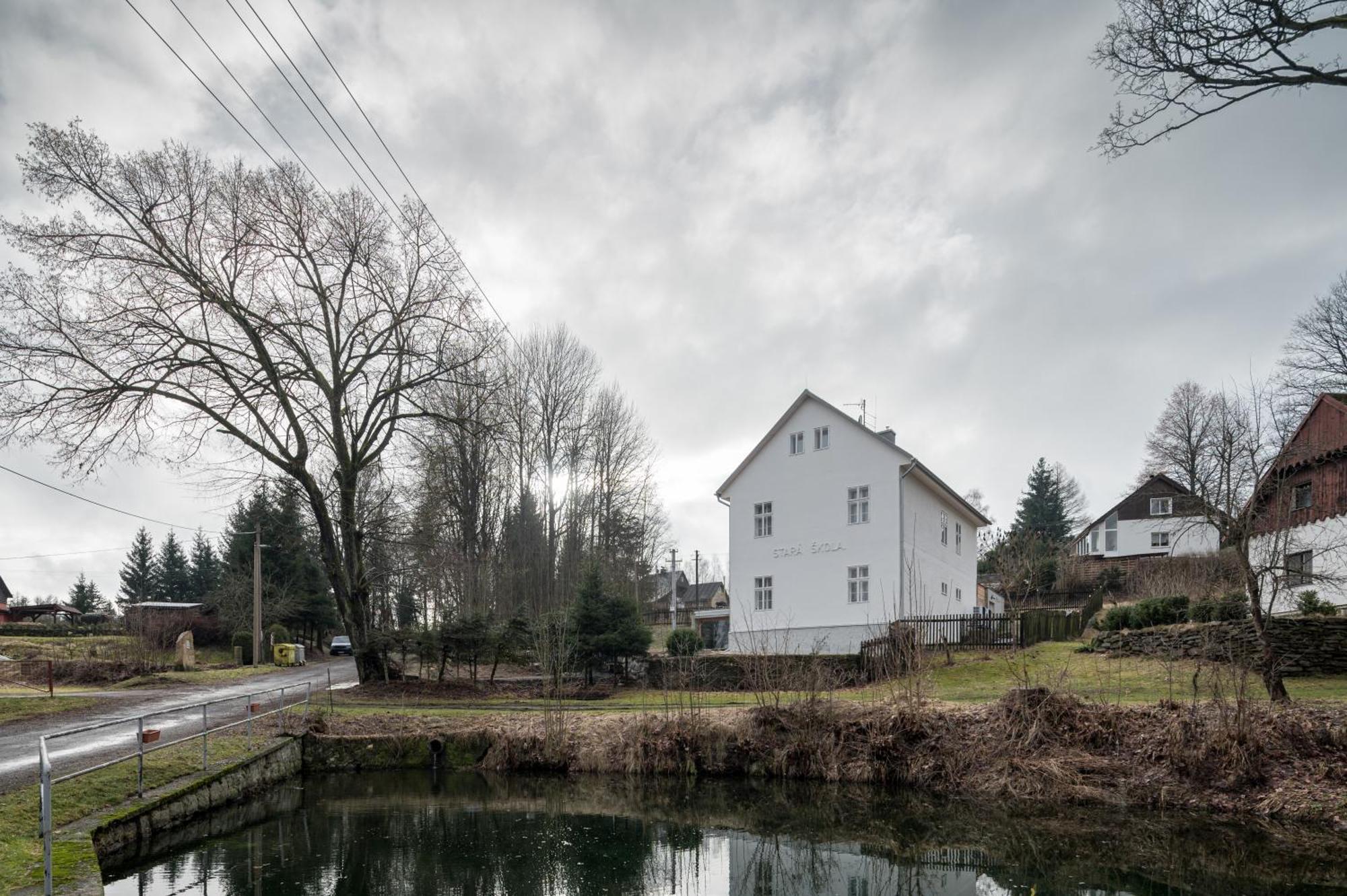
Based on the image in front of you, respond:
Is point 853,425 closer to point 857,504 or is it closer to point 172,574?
point 857,504

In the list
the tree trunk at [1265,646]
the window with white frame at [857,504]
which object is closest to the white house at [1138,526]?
the window with white frame at [857,504]

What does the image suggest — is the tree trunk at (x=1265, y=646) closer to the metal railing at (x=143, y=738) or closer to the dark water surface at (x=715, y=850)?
the dark water surface at (x=715, y=850)

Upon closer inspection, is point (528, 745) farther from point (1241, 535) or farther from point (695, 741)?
point (1241, 535)

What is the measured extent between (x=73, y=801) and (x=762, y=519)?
2421cm

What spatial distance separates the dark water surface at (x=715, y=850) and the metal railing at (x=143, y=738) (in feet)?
3.84

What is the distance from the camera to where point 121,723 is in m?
10.5

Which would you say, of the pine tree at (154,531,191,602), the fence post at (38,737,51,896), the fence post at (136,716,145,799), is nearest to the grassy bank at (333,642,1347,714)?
the fence post at (136,716,145,799)

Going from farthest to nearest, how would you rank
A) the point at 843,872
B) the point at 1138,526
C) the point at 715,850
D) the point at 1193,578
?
the point at 1138,526 < the point at 1193,578 < the point at 715,850 < the point at 843,872

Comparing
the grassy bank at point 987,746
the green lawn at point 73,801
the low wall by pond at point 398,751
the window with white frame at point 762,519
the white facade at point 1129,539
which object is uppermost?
the window with white frame at point 762,519

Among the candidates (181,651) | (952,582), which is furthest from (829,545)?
(181,651)

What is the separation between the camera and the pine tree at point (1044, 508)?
205ft

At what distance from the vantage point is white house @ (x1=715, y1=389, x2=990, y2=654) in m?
28.6

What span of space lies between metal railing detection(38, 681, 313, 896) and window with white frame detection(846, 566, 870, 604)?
56.7ft

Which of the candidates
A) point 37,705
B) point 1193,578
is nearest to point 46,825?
point 37,705
